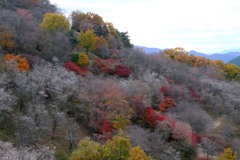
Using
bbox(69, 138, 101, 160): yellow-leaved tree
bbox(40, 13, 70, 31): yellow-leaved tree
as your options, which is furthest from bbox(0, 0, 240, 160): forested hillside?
bbox(40, 13, 70, 31): yellow-leaved tree

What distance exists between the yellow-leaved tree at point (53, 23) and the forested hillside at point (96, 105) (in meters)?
0.17

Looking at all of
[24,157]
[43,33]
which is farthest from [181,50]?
[24,157]

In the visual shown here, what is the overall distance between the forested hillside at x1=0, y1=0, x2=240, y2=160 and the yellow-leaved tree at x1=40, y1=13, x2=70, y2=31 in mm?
173

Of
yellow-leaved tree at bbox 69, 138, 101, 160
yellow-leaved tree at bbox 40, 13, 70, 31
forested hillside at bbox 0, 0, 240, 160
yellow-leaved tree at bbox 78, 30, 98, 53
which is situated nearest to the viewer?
yellow-leaved tree at bbox 69, 138, 101, 160

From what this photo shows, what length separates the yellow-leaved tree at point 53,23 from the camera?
136ft

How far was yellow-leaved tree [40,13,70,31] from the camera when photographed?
4149 centimetres

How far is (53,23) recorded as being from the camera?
139ft

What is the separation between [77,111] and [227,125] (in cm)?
2121

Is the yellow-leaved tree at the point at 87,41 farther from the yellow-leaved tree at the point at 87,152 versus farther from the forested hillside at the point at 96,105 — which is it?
the yellow-leaved tree at the point at 87,152

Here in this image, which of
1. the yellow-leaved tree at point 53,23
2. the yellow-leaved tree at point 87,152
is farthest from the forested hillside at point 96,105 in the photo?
the yellow-leaved tree at point 53,23

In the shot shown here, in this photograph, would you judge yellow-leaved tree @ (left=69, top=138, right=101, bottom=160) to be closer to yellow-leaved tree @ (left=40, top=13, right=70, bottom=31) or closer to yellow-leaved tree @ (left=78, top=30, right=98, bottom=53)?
yellow-leaved tree @ (left=78, top=30, right=98, bottom=53)

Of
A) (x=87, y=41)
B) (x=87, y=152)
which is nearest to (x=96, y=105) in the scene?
(x=87, y=152)

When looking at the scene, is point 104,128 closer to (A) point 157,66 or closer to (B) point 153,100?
(B) point 153,100

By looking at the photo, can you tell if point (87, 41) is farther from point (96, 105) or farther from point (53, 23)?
point (96, 105)
